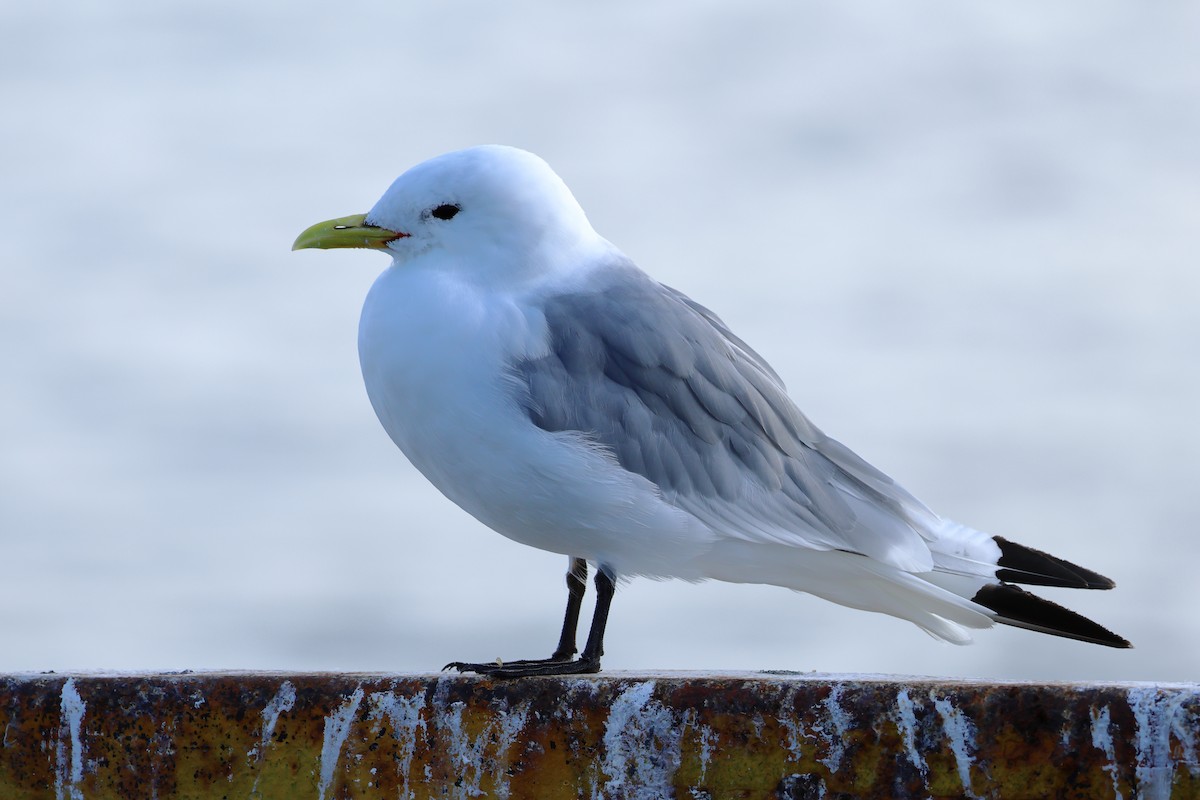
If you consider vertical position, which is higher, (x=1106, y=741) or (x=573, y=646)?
(x=573, y=646)

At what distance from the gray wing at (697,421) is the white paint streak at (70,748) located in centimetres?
133

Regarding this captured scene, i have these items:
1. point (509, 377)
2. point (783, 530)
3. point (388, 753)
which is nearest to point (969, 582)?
point (783, 530)

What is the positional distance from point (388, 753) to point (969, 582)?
199 cm

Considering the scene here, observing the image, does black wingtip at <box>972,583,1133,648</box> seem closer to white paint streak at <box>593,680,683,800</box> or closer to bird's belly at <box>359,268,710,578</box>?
bird's belly at <box>359,268,710,578</box>

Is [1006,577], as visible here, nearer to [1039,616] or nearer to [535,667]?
[1039,616]

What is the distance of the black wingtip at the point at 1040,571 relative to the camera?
15.1ft

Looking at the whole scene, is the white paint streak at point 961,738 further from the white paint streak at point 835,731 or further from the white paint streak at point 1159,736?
the white paint streak at point 1159,736

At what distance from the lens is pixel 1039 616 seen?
4.46 meters

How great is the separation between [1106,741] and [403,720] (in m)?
1.50

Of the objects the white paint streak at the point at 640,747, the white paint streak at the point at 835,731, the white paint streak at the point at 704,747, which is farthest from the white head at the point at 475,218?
the white paint streak at the point at 835,731

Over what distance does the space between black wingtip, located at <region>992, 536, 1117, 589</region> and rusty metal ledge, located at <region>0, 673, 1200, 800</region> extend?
1321mm

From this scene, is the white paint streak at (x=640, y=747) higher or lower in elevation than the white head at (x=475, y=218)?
lower

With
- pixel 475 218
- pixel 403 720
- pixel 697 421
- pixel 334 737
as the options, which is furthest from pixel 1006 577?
pixel 334 737

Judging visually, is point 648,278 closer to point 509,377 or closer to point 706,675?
point 509,377
